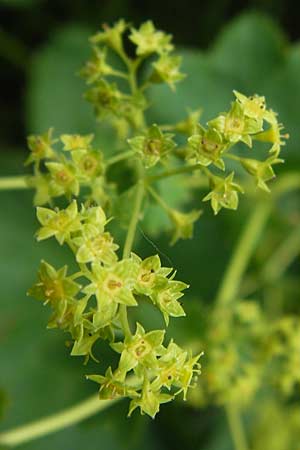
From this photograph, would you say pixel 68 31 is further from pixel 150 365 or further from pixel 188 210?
pixel 150 365

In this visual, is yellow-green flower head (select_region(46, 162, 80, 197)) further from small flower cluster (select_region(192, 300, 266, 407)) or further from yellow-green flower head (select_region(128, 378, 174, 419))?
small flower cluster (select_region(192, 300, 266, 407))

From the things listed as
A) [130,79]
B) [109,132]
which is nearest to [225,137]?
[130,79]

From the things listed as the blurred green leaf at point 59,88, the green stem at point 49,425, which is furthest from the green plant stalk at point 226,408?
the blurred green leaf at point 59,88

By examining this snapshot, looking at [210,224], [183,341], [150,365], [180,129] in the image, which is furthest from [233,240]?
[150,365]

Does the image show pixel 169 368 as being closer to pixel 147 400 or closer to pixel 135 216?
pixel 147 400

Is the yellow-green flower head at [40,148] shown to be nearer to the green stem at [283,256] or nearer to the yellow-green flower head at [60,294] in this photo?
the yellow-green flower head at [60,294]
